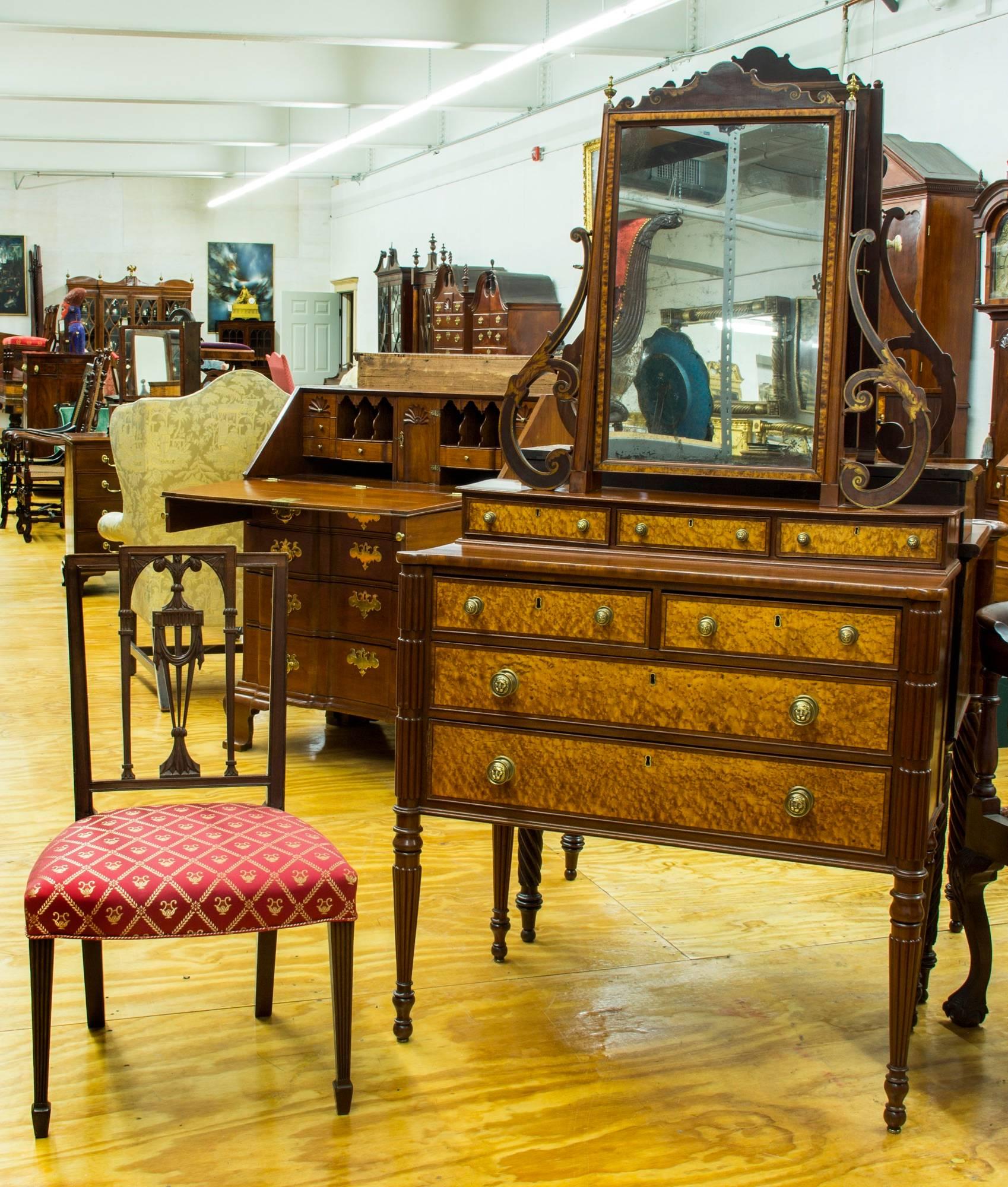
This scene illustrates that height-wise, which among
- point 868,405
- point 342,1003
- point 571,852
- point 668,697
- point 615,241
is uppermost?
point 615,241

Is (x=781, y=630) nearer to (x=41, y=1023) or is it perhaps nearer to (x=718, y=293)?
(x=718, y=293)

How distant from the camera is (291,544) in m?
4.89

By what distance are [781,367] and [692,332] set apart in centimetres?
21

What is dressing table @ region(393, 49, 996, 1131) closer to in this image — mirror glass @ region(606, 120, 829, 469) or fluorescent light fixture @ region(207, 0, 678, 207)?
mirror glass @ region(606, 120, 829, 469)

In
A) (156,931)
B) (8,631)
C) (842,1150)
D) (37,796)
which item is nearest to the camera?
(156,931)

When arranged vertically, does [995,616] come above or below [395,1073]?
above

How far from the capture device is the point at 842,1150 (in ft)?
8.24

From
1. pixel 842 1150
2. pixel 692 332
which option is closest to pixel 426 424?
pixel 692 332

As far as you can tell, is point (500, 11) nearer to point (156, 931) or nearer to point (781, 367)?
point (781, 367)

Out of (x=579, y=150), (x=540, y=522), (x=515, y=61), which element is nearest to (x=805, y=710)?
(x=540, y=522)

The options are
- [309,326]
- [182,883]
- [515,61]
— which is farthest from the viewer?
[309,326]

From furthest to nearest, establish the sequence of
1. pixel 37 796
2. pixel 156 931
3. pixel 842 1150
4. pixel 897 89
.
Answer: pixel 897 89 → pixel 37 796 → pixel 842 1150 → pixel 156 931

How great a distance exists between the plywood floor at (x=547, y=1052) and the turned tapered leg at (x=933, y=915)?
0.20 feet

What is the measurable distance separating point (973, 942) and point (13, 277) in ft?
67.6
